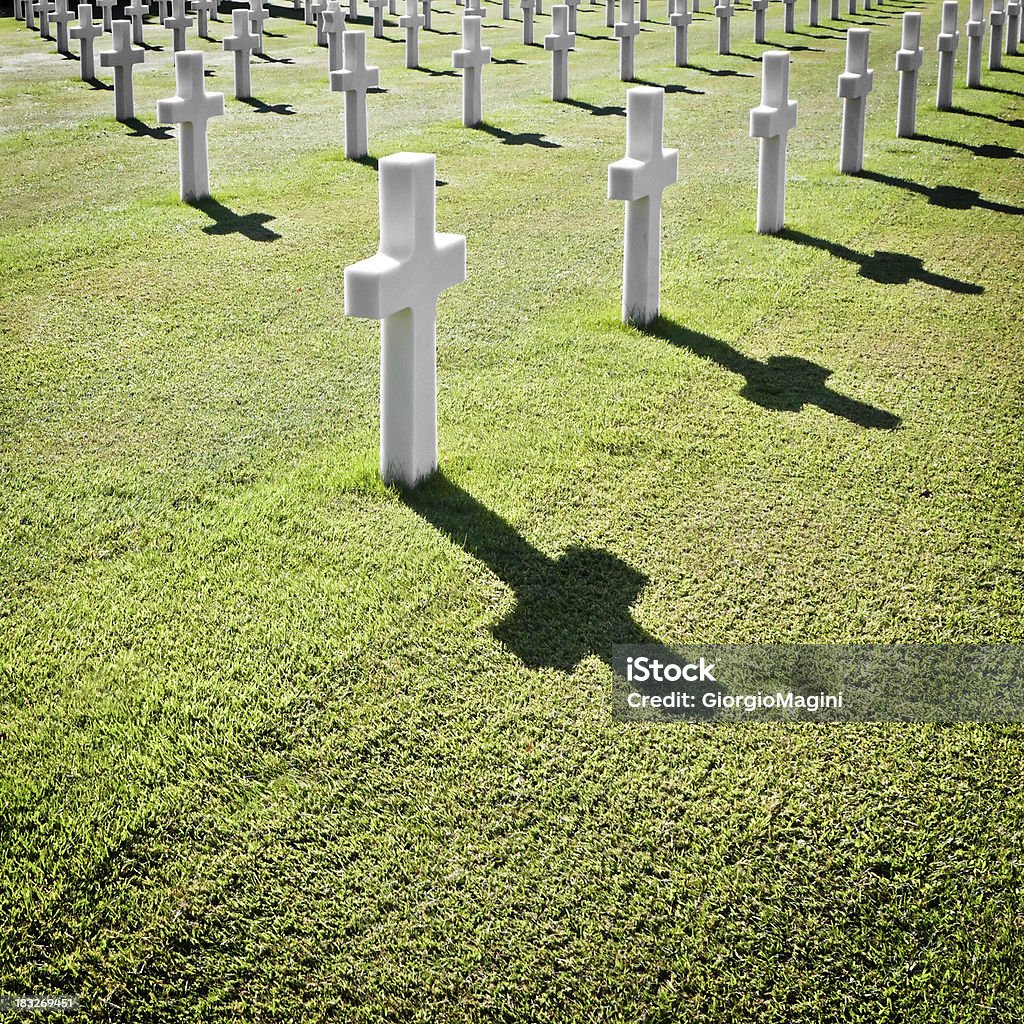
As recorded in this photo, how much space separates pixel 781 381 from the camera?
596 centimetres

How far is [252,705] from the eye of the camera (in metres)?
3.50

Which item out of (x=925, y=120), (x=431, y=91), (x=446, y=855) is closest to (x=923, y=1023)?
(x=446, y=855)

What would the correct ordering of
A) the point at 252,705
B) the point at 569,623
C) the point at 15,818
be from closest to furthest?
the point at 15,818
the point at 252,705
the point at 569,623

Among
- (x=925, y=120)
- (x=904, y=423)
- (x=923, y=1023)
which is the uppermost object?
(x=925, y=120)

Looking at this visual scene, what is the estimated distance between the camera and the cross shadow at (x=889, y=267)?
7.45 meters

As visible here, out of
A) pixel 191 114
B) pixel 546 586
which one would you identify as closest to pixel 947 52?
pixel 191 114

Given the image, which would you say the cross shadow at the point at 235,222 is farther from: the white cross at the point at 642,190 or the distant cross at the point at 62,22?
the distant cross at the point at 62,22

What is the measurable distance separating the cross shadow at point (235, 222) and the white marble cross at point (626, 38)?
775 cm

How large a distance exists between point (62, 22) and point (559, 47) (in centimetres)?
892

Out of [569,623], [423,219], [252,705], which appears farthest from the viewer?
[423,219]

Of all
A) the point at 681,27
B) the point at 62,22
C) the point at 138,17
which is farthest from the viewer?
the point at 138,17

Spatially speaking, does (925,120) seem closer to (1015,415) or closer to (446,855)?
(1015,415)

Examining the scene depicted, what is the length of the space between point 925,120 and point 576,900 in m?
12.0

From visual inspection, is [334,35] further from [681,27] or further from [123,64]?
[681,27]
